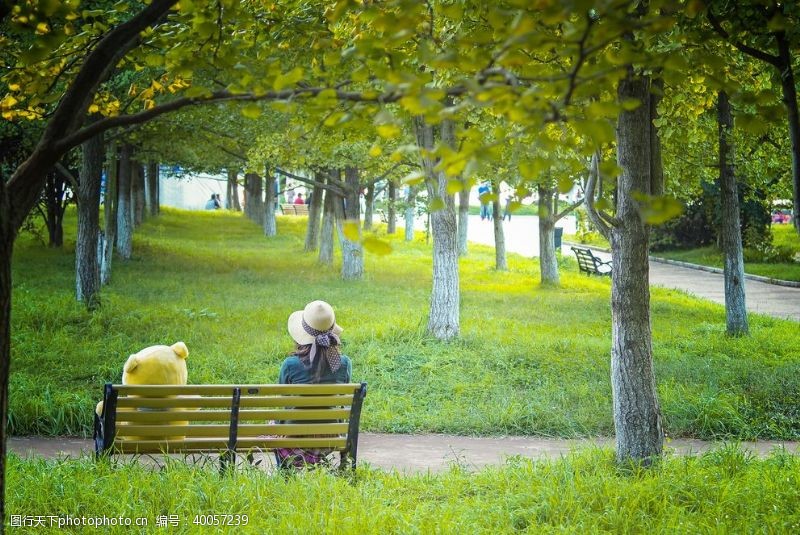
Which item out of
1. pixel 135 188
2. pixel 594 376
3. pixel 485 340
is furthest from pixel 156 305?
pixel 135 188

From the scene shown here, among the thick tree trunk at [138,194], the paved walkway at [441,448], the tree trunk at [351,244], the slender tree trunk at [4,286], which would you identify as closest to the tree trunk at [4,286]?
the slender tree trunk at [4,286]

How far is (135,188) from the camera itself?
108 ft

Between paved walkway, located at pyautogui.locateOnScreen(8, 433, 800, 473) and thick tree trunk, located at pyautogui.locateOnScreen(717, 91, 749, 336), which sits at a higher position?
thick tree trunk, located at pyautogui.locateOnScreen(717, 91, 749, 336)

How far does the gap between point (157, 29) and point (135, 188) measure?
28332 millimetres

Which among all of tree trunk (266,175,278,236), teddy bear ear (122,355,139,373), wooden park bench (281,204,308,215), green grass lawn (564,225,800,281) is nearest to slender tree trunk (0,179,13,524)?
teddy bear ear (122,355,139,373)

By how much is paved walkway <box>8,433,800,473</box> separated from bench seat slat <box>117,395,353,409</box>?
138cm

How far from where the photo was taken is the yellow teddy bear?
677 cm

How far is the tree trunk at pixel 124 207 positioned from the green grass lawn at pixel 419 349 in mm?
1825

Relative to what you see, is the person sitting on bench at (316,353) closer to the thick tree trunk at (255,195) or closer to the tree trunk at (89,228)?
the tree trunk at (89,228)

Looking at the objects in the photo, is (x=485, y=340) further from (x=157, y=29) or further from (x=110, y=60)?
(x=110, y=60)

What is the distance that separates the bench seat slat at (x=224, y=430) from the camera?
6.13 m

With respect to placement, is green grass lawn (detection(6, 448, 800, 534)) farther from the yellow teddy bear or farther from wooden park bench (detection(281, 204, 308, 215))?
wooden park bench (detection(281, 204, 308, 215))

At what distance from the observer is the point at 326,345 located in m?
6.63

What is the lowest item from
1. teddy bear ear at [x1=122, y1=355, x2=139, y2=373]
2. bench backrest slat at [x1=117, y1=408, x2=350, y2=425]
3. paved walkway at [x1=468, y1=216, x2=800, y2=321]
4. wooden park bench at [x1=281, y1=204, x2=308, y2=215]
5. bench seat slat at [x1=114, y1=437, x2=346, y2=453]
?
paved walkway at [x1=468, y1=216, x2=800, y2=321]
